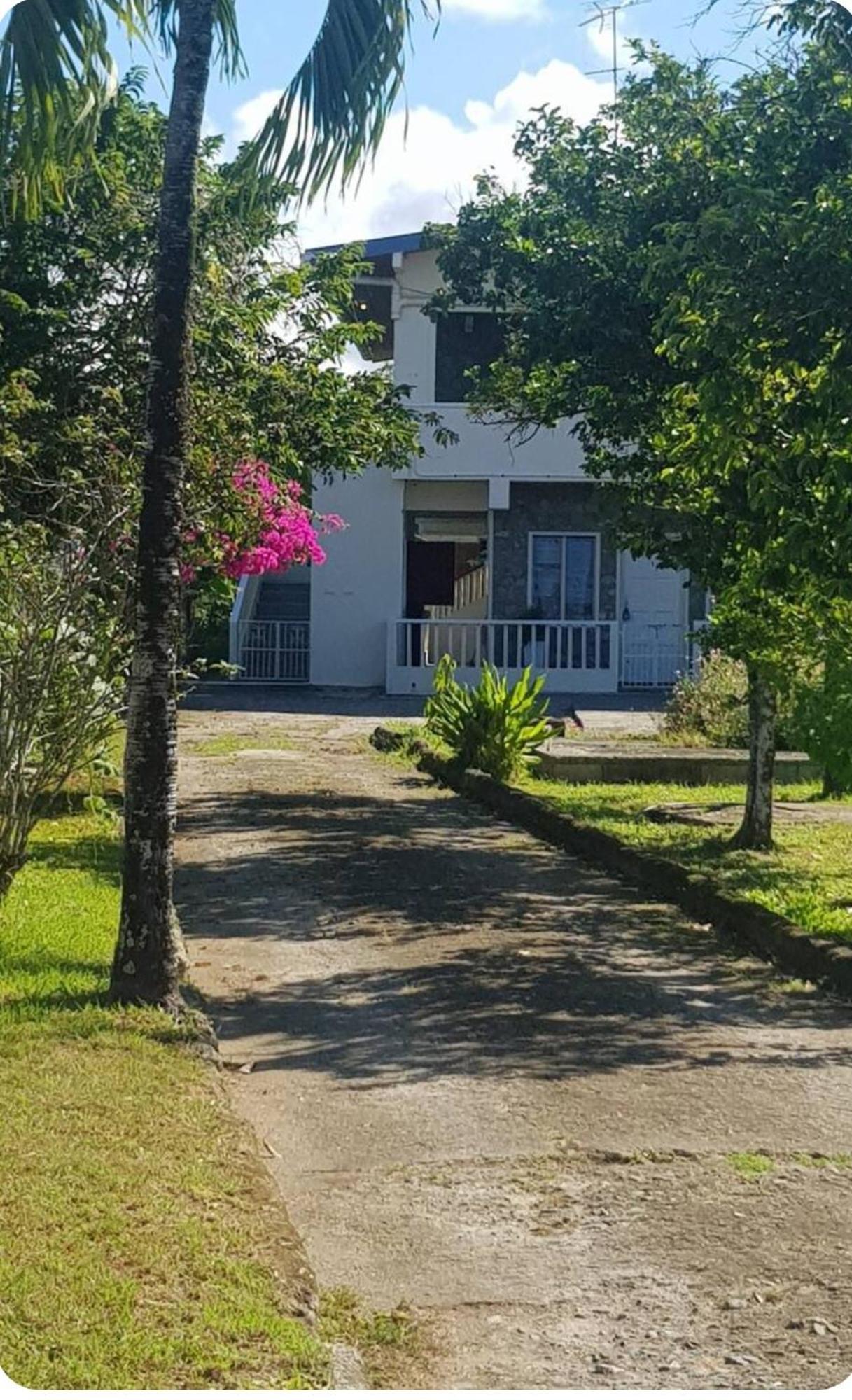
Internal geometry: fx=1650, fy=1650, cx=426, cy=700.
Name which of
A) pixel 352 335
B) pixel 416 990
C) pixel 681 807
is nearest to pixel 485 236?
pixel 352 335

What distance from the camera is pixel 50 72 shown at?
6.70 m

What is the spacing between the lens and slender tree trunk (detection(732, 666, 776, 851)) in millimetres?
11109

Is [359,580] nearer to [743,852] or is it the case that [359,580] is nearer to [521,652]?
[521,652]

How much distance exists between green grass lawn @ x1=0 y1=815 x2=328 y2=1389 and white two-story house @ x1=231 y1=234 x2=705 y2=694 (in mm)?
17447

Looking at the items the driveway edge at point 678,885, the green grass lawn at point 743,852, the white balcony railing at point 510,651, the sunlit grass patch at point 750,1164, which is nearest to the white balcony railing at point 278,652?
the white balcony railing at point 510,651

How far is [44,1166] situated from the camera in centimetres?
464

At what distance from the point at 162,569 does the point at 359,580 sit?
18.2 metres

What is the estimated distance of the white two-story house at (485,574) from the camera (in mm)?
23828

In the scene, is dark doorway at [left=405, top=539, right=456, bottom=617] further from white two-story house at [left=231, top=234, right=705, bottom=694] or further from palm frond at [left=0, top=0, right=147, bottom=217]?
palm frond at [left=0, top=0, right=147, bottom=217]

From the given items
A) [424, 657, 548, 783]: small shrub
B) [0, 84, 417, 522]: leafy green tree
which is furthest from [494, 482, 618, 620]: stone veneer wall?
[0, 84, 417, 522]: leafy green tree

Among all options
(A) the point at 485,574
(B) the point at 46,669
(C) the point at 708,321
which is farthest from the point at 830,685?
(A) the point at 485,574

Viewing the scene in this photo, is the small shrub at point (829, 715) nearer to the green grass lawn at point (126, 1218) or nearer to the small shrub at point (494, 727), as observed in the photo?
the green grass lawn at point (126, 1218)

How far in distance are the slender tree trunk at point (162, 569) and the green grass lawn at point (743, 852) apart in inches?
137

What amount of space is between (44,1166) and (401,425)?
923cm
